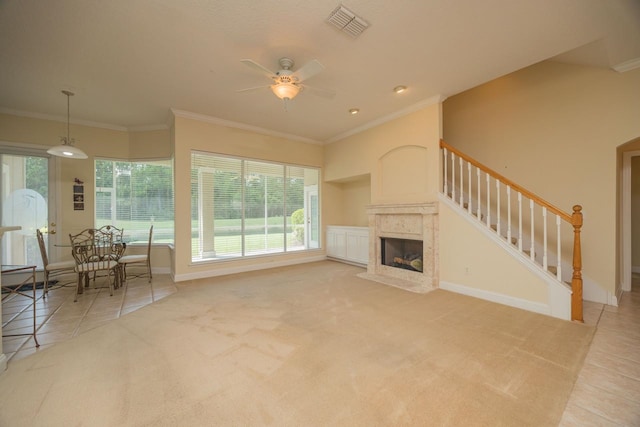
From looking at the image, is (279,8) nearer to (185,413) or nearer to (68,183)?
(185,413)

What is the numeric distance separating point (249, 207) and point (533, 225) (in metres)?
5.01

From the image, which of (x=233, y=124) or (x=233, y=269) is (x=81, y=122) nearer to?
(x=233, y=124)

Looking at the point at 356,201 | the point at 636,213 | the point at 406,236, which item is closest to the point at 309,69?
the point at 406,236

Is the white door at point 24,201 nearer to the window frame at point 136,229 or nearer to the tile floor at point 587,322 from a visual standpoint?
the window frame at point 136,229

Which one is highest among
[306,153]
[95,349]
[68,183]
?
[306,153]

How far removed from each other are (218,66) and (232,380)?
3467 mm

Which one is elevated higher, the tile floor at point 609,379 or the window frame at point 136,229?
the window frame at point 136,229

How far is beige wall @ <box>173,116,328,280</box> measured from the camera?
177 inches

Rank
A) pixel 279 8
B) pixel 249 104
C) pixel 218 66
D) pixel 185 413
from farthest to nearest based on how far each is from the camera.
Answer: pixel 249 104 < pixel 218 66 < pixel 279 8 < pixel 185 413

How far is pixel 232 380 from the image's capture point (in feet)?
5.85

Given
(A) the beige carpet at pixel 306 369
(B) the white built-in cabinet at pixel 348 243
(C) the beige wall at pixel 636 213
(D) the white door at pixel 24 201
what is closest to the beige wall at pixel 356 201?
(B) the white built-in cabinet at pixel 348 243

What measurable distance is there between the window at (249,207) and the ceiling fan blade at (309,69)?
9.94ft

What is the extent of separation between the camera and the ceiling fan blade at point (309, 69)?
2.39 metres

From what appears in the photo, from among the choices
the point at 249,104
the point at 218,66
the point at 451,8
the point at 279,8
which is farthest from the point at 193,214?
the point at 451,8
